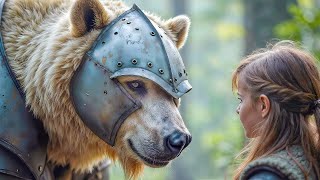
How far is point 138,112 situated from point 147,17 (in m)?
0.71

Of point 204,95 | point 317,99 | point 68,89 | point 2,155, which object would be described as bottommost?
point 204,95

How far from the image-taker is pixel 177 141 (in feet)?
16.0

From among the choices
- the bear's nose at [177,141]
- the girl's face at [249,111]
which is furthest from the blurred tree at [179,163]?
the girl's face at [249,111]

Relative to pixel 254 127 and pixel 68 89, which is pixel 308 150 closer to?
pixel 254 127

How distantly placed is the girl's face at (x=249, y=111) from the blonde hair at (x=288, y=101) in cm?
6

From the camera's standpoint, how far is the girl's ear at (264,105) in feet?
13.9

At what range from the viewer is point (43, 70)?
5336 mm

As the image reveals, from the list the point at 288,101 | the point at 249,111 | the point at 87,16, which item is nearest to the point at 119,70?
the point at 87,16

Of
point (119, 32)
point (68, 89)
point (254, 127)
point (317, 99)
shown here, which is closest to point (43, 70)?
point (68, 89)

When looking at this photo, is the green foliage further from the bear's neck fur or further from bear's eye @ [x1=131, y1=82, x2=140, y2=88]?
bear's eye @ [x1=131, y1=82, x2=140, y2=88]

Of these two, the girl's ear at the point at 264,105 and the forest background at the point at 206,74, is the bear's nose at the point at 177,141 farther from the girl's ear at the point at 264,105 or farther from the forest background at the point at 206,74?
the forest background at the point at 206,74

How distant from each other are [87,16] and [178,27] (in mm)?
792

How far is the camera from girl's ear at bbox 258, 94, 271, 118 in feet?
13.9

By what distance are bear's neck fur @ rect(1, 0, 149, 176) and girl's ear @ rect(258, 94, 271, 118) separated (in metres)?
1.39
